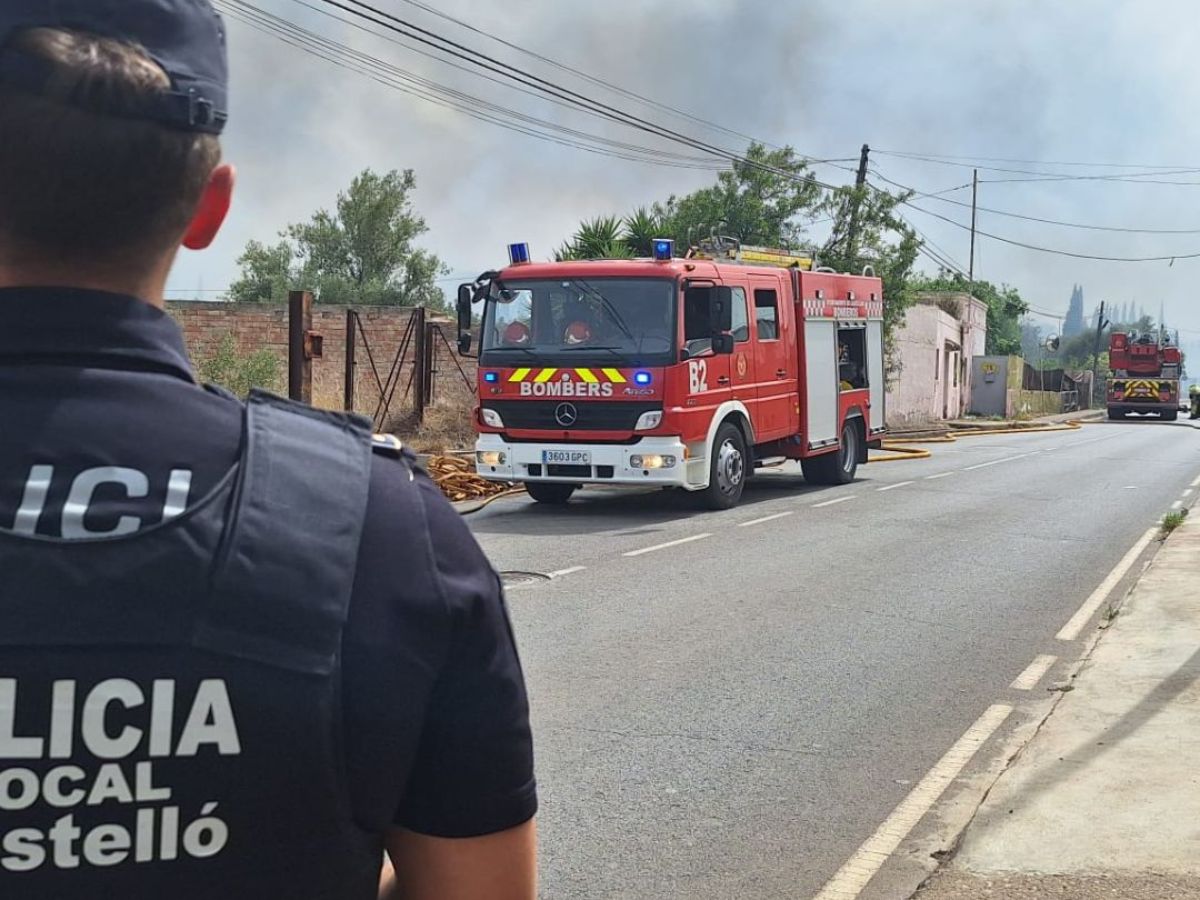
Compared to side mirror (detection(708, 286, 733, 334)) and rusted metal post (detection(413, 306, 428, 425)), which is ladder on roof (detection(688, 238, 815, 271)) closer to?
side mirror (detection(708, 286, 733, 334))

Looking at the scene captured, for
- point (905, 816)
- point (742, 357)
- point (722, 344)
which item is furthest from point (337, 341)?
point (905, 816)

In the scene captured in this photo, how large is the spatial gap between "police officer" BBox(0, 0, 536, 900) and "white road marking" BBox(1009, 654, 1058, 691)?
20.3 ft

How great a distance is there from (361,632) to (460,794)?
211 mm

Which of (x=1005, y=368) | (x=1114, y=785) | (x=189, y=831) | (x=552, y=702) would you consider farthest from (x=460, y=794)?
(x=1005, y=368)

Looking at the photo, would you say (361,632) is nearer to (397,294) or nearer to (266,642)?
(266,642)

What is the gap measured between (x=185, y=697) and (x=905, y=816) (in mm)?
4189

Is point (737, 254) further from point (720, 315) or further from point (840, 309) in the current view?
point (720, 315)

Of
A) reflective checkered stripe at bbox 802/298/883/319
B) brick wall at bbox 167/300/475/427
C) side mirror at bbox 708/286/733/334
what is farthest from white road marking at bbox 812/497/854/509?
brick wall at bbox 167/300/475/427

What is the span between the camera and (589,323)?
45.4 ft

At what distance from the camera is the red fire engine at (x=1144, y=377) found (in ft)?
175

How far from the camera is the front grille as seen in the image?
13594 mm

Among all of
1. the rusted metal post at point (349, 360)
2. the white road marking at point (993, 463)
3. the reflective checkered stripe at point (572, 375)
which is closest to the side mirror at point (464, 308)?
the reflective checkered stripe at point (572, 375)

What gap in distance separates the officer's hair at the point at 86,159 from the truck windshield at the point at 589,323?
40.3 feet

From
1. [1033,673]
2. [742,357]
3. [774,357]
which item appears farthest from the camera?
[774,357]
